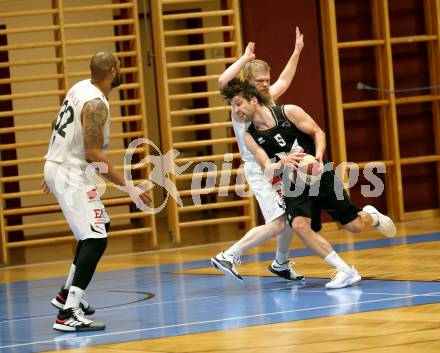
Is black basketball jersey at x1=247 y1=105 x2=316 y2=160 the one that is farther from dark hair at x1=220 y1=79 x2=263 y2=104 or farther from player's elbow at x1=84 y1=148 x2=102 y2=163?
player's elbow at x1=84 y1=148 x2=102 y2=163

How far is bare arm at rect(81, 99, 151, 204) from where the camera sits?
231 inches

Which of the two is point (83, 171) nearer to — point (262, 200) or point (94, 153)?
point (94, 153)

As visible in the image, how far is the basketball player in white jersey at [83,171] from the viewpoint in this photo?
5.90 metres

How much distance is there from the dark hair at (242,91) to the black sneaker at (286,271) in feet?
4.12

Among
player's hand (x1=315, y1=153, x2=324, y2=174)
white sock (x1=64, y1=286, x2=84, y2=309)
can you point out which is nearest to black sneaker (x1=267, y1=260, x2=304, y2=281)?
player's hand (x1=315, y1=153, x2=324, y2=174)

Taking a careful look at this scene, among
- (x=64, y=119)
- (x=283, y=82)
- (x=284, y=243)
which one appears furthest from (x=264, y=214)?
(x=64, y=119)

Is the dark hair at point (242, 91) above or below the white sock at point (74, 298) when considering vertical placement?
above

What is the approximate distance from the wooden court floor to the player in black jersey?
40 cm

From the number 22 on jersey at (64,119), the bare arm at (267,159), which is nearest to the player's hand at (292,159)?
the bare arm at (267,159)

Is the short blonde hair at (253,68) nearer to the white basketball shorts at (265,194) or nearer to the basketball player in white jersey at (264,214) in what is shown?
the basketball player in white jersey at (264,214)

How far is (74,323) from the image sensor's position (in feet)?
19.5

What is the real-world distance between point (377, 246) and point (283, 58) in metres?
3.09

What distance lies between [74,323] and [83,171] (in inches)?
34.2

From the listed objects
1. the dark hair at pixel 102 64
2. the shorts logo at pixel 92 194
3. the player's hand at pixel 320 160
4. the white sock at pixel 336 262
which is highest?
the dark hair at pixel 102 64
